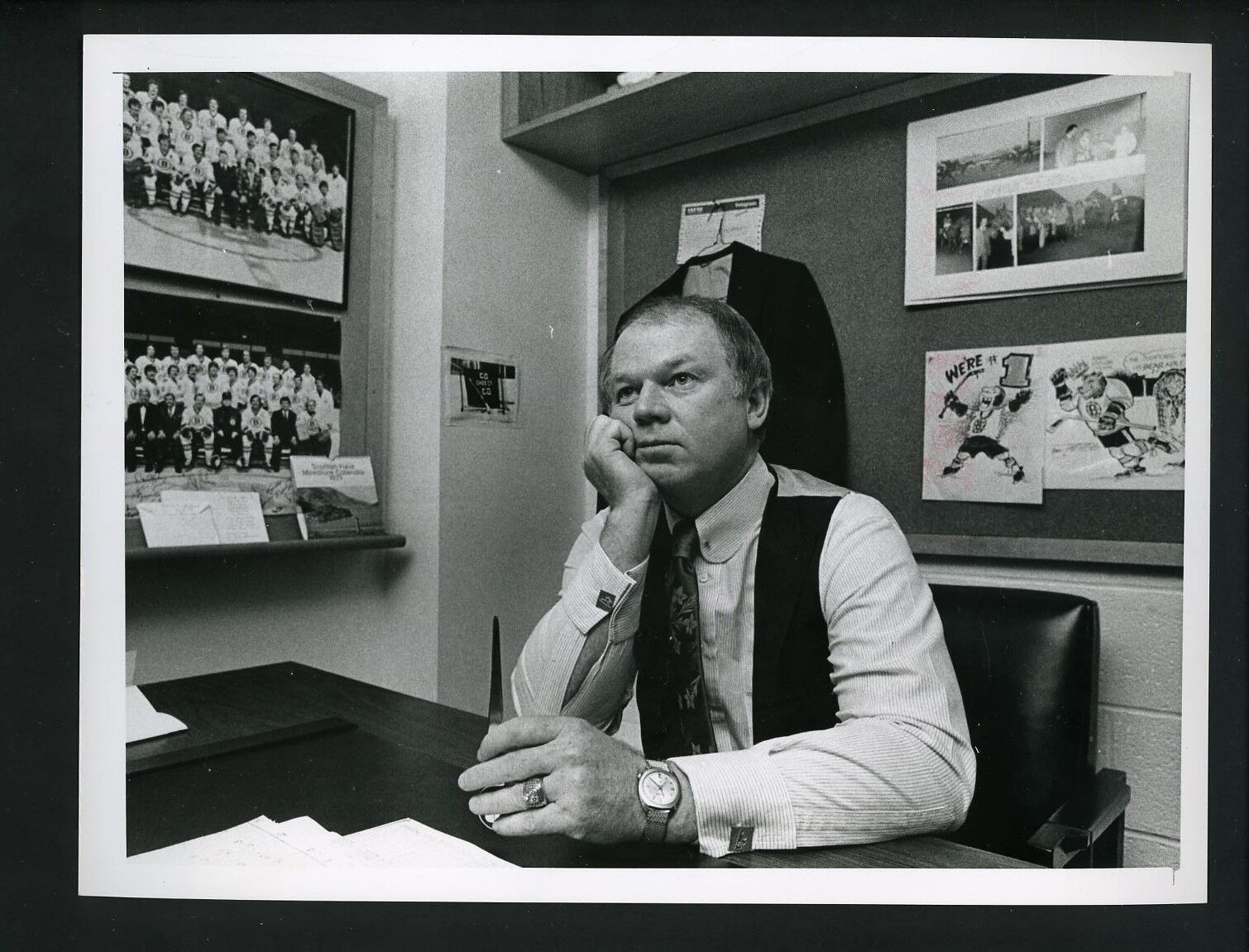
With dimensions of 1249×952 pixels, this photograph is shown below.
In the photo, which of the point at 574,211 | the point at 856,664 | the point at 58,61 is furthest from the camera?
the point at 574,211

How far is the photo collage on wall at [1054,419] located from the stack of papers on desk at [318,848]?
0.71 m

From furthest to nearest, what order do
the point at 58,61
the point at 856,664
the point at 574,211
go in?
the point at 574,211 → the point at 58,61 → the point at 856,664

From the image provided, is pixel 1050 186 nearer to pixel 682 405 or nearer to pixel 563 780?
pixel 682 405

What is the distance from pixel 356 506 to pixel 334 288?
334 millimetres

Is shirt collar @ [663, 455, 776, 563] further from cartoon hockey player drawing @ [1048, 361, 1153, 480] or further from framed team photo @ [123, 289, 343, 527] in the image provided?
framed team photo @ [123, 289, 343, 527]

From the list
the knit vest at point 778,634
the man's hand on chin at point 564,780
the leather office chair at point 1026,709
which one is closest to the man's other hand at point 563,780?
the man's hand on chin at point 564,780

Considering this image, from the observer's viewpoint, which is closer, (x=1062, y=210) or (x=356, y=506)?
(x=1062, y=210)

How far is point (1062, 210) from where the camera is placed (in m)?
0.89

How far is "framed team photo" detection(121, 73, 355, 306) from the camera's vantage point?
949mm

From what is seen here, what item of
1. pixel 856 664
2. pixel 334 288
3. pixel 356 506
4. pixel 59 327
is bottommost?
pixel 856 664

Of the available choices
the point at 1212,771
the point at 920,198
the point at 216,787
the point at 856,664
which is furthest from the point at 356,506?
the point at 1212,771

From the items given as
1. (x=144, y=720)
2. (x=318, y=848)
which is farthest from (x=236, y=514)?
(x=318, y=848)

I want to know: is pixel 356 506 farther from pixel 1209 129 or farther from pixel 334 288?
pixel 1209 129

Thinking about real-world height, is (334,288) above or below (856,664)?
above
